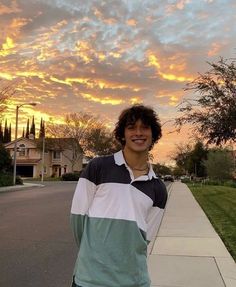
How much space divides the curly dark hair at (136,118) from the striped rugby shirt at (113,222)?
Result: 0.23 metres

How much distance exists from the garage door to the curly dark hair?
7802cm

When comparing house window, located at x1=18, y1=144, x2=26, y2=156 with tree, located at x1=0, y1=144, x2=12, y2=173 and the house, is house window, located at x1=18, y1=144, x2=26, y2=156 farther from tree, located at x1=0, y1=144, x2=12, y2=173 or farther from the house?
tree, located at x1=0, y1=144, x2=12, y2=173

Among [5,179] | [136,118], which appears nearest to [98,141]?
[5,179]

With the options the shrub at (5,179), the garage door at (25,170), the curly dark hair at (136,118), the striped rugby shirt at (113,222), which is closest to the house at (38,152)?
the garage door at (25,170)

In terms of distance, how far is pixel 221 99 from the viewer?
18984mm

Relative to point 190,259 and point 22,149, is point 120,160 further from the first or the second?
point 22,149

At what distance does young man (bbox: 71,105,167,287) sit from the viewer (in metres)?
2.53

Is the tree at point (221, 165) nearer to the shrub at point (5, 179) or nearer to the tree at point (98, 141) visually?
the tree at point (98, 141)

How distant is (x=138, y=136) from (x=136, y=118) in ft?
0.39

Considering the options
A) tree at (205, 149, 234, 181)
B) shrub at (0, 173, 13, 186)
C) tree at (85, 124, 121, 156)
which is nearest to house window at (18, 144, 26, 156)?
tree at (85, 124, 121, 156)

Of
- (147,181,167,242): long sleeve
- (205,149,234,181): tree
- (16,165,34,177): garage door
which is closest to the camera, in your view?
(147,181,167,242): long sleeve

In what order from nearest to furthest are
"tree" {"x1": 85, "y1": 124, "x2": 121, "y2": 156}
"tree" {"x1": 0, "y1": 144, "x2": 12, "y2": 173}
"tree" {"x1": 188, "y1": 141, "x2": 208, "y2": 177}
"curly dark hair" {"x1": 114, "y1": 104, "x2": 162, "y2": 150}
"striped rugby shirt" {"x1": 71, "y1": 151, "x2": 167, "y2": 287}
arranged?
1. "striped rugby shirt" {"x1": 71, "y1": 151, "x2": 167, "y2": 287}
2. "curly dark hair" {"x1": 114, "y1": 104, "x2": 162, "y2": 150}
3. "tree" {"x1": 0, "y1": 144, "x2": 12, "y2": 173}
4. "tree" {"x1": 85, "y1": 124, "x2": 121, "y2": 156}
5. "tree" {"x1": 188, "y1": 141, "x2": 208, "y2": 177}

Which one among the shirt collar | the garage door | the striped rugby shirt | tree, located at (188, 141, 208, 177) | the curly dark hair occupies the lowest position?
the striped rugby shirt

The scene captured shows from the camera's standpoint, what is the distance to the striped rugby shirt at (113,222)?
253 centimetres
